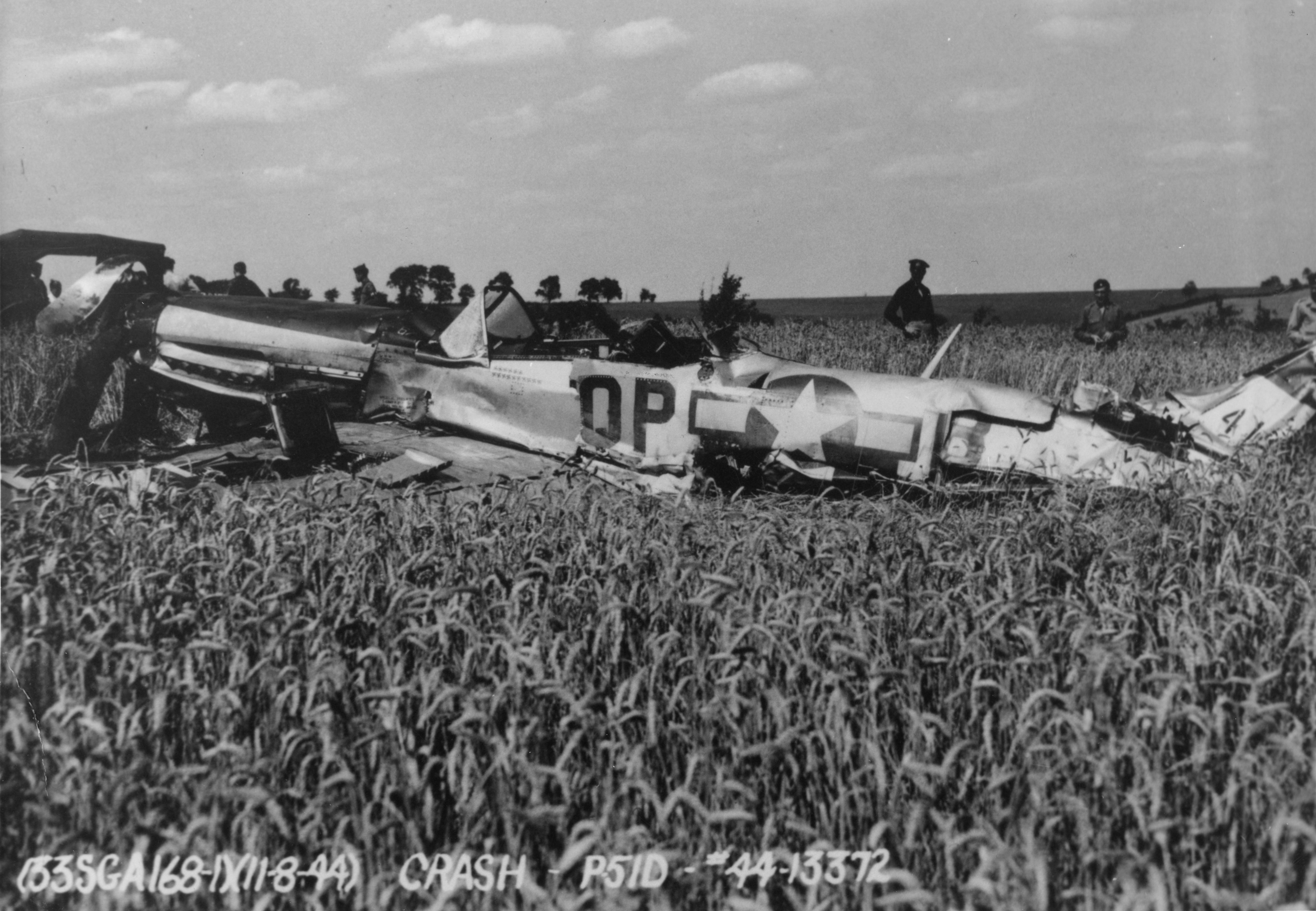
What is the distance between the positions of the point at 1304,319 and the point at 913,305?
6083 millimetres

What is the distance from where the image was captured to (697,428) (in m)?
8.23

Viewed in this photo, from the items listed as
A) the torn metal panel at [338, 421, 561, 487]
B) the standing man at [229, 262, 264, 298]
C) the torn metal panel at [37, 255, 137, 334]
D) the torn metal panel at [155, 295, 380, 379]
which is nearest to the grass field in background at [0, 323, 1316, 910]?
the torn metal panel at [338, 421, 561, 487]

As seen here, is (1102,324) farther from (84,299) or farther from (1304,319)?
(84,299)

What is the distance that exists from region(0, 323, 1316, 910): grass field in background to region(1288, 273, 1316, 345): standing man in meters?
11.2

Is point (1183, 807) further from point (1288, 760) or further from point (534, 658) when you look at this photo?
point (534, 658)

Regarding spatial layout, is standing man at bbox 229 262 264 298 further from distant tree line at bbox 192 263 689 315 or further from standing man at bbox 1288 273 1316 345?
standing man at bbox 1288 273 1316 345

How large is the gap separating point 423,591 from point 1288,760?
314cm

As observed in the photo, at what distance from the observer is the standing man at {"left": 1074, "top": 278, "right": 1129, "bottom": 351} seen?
19.0m

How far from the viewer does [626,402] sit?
8.49 meters

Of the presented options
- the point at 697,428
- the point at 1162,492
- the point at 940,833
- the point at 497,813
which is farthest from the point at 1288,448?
the point at 497,813

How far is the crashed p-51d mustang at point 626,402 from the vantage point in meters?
7.45

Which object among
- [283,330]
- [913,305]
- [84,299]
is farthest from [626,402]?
[913,305]

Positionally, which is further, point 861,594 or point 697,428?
point 697,428

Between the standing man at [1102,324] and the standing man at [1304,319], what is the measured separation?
3.04 meters
